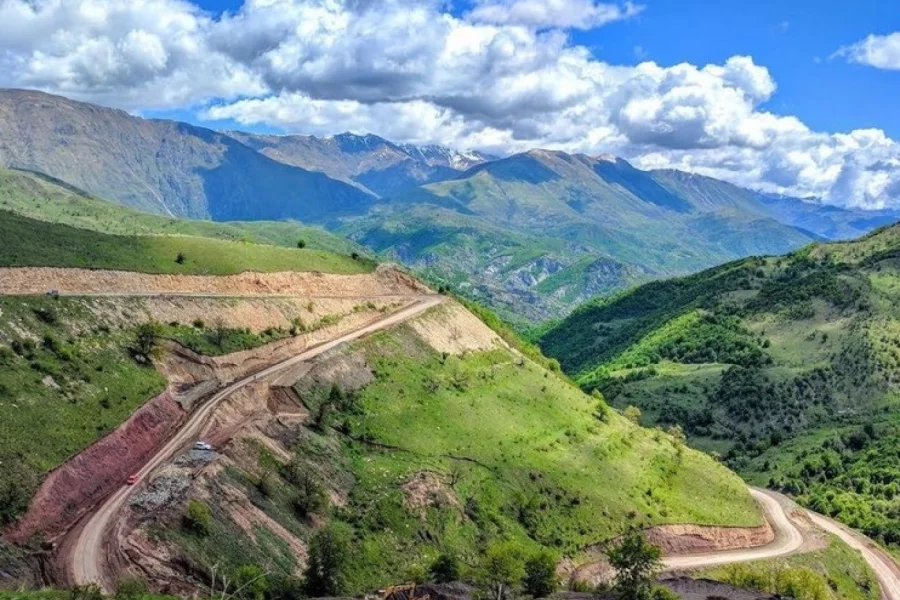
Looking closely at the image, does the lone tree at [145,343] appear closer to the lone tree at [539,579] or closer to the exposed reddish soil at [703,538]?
the lone tree at [539,579]

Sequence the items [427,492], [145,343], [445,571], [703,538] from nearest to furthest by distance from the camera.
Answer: [445,571] < [145,343] < [427,492] < [703,538]

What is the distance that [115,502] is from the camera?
66.3 metres

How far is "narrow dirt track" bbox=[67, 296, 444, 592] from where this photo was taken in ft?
186

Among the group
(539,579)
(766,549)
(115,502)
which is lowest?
(766,549)

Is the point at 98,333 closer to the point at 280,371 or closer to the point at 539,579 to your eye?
the point at 280,371

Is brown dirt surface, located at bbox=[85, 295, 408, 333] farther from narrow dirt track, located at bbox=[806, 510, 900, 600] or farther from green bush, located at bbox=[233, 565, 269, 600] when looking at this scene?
narrow dirt track, located at bbox=[806, 510, 900, 600]

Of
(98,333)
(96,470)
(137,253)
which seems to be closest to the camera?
(96,470)

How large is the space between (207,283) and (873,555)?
125571 mm

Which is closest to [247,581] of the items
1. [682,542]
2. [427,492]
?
[427,492]

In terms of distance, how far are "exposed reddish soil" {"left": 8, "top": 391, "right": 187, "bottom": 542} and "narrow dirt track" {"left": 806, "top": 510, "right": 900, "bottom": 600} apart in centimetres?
11427

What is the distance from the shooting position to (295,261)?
14350cm

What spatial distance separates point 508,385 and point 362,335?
27.2 meters

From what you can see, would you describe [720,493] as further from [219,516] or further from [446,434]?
[219,516]

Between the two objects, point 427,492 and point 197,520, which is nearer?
point 197,520
